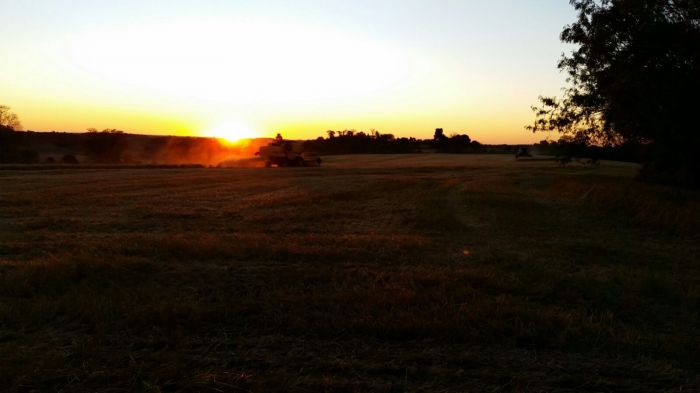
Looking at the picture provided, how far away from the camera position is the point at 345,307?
629 centimetres

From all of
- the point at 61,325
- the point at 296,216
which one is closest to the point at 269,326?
the point at 61,325

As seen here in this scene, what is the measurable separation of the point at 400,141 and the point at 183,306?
108m

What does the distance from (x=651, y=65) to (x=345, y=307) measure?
14.9 m

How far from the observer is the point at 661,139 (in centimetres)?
1864

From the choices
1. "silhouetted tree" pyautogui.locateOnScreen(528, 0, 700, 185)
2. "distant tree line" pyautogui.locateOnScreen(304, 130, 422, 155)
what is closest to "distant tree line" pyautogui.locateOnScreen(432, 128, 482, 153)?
"distant tree line" pyautogui.locateOnScreen(304, 130, 422, 155)

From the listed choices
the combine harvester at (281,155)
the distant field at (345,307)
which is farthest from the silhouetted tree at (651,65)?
the combine harvester at (281,155)

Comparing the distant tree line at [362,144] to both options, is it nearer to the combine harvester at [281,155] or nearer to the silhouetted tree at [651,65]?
the combine harvester at [281,155]

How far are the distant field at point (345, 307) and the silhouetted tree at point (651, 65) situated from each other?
4.64 metres

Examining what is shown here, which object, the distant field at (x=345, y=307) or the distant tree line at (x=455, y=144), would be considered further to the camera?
the distant tree line at (x=455, y=144)

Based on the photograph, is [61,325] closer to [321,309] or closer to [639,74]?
[321,309]

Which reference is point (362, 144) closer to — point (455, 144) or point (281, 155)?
point (455, 144)

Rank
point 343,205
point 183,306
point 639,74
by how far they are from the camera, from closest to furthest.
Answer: point 183,306
point 639,74
point 343,205

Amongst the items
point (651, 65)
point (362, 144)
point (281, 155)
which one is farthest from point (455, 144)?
point (651, 65)

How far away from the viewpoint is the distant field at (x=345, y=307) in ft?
15.0
